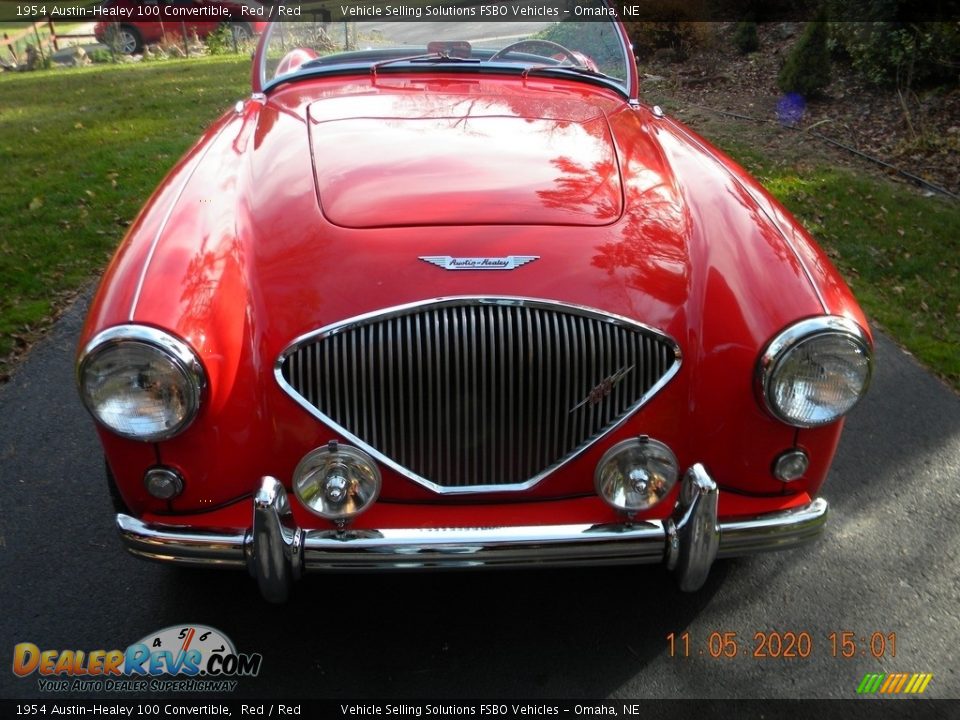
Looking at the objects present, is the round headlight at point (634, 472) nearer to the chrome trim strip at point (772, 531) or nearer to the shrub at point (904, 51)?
the chrome trim strip at point (772, 531)

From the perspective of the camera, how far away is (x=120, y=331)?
1943 mm

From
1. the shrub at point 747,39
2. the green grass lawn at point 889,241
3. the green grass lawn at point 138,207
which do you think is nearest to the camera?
the green grass lawn at point 889,241

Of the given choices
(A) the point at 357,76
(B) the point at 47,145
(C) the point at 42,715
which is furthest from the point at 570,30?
(B) the point at 47,145

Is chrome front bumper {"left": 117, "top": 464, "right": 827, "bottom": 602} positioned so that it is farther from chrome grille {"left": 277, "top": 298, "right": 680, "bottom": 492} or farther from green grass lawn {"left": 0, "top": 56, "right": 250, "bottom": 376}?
green grass lawn {"left": 0, "top": 56, "right": 250, "bottom": 376}

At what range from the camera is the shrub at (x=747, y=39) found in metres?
10.4

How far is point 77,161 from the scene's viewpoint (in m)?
6.91

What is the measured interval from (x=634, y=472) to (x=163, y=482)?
116cm

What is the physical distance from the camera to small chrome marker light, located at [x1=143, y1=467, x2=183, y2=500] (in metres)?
2.06

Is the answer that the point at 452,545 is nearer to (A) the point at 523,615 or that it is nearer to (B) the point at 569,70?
(A) the point at 523,615

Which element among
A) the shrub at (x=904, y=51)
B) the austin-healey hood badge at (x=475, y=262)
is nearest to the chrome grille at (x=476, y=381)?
the austin-healey hood badge at (x=475, y=262)

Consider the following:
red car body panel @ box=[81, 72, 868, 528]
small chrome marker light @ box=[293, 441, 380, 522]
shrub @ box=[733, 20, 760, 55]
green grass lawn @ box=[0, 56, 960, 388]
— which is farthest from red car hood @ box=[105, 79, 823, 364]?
shrub @ box=[733, 20, 760, 55]

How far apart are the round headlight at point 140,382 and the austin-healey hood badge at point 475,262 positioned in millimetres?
632

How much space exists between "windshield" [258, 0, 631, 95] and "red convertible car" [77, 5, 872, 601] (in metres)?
1.41

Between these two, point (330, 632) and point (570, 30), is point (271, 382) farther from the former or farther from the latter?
point (570, 30)
